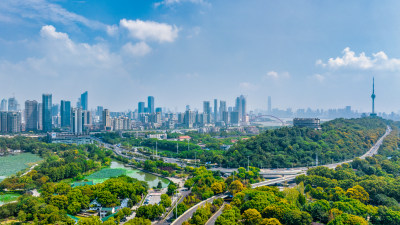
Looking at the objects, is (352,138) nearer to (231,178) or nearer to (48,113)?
(231,178)

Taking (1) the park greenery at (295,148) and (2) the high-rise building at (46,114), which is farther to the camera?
(2) the high-rise building at (46,114)

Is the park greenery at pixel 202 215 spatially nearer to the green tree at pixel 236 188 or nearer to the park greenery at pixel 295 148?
the green tree at pixel 236 188

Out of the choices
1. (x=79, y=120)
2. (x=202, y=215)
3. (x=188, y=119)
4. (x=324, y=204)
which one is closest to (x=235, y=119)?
(x=188, y=119)

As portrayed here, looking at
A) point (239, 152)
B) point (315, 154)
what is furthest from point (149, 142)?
point (315, 154)

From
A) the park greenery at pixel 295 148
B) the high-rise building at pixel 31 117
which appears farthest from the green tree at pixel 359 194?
the high-rise building at pixel 31 117

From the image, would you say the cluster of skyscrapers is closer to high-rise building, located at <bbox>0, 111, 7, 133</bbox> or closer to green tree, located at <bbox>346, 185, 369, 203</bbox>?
high-rise building, located at <bbox>0, 111, 7, 133</bbox>

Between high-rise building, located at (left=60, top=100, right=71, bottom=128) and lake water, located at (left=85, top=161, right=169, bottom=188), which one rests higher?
high-rise building, located at (left=60, top=100, right=71, bottom=128)

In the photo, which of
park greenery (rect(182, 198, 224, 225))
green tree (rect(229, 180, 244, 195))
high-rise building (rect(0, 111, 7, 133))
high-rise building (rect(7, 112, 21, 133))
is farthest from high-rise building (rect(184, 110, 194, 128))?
park greenery (rect(182, 198, 224, 225))

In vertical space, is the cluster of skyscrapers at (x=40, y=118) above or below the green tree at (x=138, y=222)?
above

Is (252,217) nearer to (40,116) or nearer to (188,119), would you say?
(40,116)
